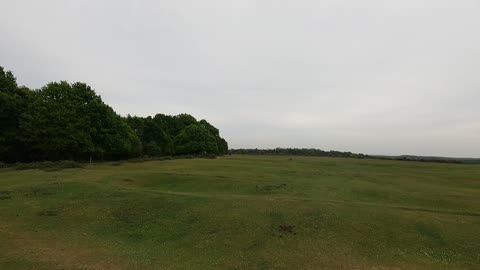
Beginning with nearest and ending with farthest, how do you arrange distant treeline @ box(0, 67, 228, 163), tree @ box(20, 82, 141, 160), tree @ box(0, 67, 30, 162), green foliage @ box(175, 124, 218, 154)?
tree @ box(0, 67, 30, 162) < distant treeline @ box(0, 67, 228, 163) < tree @ box(20, 82, 141, 160) < green foliage @ box(175, 124, 218, 154)

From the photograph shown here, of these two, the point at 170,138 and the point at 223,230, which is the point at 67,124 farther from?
the point at 170,138

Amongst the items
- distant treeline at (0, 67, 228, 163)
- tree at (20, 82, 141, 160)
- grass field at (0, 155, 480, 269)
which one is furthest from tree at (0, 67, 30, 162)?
grass field at (0, 155, 480, 269)

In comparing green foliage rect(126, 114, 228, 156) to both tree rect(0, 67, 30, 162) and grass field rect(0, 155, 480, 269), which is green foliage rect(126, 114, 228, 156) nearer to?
tree rect(0, 67, 30, 162)

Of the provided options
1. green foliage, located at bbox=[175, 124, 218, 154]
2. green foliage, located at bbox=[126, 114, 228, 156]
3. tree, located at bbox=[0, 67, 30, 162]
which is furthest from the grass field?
green foliage, located at bbox=[126, 114, 228, 156]

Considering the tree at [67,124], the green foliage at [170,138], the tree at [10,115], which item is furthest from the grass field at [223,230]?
the green foliage at [170,138]

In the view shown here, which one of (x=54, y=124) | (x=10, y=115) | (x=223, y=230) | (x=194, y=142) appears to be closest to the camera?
(x=223, y=230)

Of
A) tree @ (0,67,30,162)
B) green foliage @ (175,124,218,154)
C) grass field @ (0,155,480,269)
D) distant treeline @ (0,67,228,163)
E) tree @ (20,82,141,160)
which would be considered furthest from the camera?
green foliage @ (175,124,218,154)

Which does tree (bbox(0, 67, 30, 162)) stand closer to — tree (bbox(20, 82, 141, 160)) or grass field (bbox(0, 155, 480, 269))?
tree (bbox(20, 82, 141, 160))

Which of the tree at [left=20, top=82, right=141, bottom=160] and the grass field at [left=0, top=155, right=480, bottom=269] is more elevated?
the tree at [left=20, top=82, right=141, bottom=160]

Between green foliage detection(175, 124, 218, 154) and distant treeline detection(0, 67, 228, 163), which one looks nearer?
distant treeline detection(0, 67, 228, 163)

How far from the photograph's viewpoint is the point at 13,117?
51.2 m

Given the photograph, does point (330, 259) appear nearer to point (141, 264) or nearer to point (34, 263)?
point (141, 264)

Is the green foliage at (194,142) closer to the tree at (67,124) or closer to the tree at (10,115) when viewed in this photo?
the tree at (67,124)

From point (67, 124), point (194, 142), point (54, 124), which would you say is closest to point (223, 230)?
point (67, 124)
